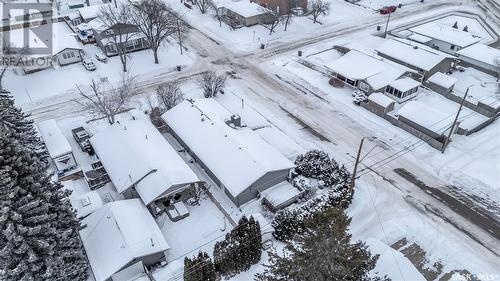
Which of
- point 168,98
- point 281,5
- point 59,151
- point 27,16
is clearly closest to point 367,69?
point 168,98

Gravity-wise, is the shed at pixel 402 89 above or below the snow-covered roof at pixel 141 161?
below

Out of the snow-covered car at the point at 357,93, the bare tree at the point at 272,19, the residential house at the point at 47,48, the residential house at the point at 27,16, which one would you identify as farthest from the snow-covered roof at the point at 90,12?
the snow-covered car at the point at 357,93

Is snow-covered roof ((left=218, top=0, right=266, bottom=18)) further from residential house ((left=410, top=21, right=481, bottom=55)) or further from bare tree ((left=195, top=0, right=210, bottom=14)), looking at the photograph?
residential house ((left=410, top=21, right=481, bottom=55))

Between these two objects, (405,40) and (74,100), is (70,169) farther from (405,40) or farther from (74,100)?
(405,40)

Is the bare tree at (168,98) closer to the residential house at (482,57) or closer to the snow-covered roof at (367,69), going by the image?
the snow-covered roof at (367,69)

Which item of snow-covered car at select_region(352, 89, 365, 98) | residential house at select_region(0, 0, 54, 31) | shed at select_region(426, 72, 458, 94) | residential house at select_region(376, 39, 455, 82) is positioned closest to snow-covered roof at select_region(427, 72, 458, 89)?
shed at select_region(426, 72, 458, 94)

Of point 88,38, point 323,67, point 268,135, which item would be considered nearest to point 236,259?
point 268,135
